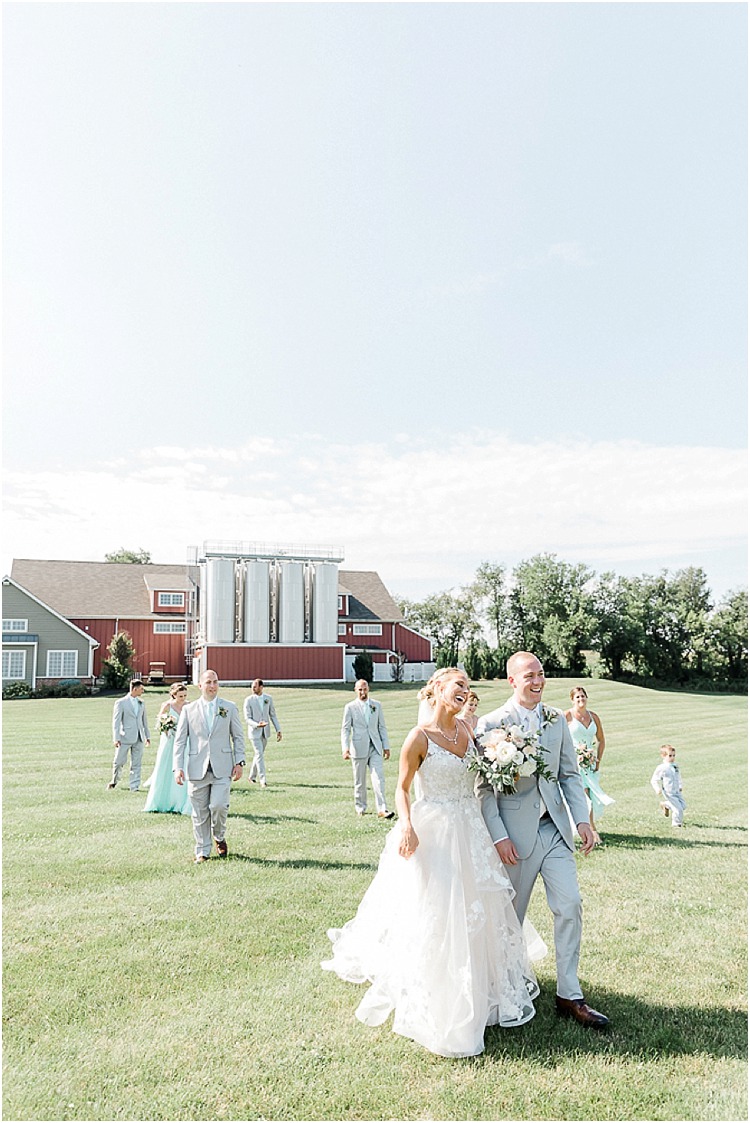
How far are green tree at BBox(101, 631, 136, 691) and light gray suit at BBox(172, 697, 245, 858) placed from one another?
40.8 m

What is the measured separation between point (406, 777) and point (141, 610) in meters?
53.5

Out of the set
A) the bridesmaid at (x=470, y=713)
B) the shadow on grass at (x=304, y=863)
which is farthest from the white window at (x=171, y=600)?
the bridesmaid at (x=470, y=713)

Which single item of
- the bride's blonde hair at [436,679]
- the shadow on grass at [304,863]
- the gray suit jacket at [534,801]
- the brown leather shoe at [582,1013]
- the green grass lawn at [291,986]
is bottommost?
the shadow on grass at [304,863]

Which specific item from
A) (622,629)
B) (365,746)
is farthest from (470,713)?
(622,629)

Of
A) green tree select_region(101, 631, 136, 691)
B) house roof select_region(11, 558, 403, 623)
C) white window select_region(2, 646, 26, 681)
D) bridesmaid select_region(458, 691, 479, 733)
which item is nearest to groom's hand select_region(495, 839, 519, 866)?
bridesmaid select_region(458, 691, 479, 733)

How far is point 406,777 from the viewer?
20.6 feet

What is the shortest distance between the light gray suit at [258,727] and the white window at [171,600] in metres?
40.2

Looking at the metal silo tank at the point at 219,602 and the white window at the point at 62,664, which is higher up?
the metal silo tank at the point at 219,602

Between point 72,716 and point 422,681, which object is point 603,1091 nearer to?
point 72,716

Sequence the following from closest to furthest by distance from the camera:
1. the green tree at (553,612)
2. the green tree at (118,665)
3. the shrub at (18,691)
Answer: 1. the shrub at (18,691)
2. the green tree at (118,665)
3. the green tree at (553,612)

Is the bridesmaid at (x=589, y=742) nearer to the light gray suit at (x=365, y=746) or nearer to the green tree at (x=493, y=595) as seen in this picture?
the light gray suit at (x=365, y=746)

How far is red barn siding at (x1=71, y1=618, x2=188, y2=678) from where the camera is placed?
55.2 meters

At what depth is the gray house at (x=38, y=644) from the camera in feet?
163

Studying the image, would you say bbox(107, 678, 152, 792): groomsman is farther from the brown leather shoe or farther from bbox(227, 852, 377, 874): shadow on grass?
the brown leather shoe
